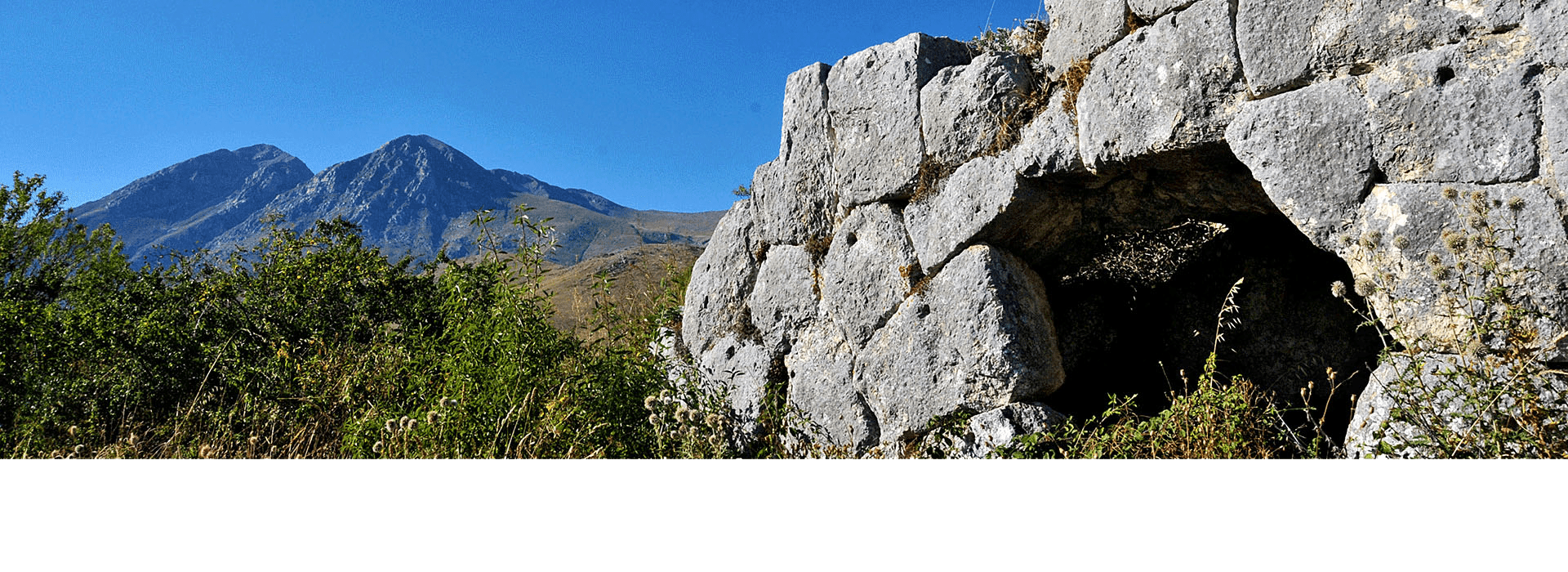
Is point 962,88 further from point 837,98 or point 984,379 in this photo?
point 984,379

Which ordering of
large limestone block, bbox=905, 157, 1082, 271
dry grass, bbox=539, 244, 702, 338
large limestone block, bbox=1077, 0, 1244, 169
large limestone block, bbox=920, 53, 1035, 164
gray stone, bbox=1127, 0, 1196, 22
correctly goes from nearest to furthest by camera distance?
large limestone block, bbox=1077, 0, 1244, 169 → gray stone, bbox=1127, 0, 1196, 22 → large limestone block, bbox=905, 157, 1082, 271 → large limestone block, bbox=920, 53, 1035, 164 → dry grass, bbox=539, 244, 702, 338

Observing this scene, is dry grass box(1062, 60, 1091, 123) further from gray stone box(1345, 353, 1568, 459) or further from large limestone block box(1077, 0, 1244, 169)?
gray stone box(1345, 353, 1568, 459)

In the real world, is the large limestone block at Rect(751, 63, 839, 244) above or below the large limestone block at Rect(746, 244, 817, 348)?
above

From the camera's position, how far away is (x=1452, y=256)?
3551mm

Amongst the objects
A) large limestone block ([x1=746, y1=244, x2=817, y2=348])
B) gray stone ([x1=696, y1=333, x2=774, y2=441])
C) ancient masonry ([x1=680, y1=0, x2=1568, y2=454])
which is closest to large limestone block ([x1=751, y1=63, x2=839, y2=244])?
ancient masonry ([x1=680, y1=0, x2=1568, y2=454])

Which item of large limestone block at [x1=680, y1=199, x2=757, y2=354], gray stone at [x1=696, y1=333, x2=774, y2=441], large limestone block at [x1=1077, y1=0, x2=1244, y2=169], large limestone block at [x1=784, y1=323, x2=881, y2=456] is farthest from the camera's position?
large limestone block at [x1=680, y1=199, x2=757, y2=354]

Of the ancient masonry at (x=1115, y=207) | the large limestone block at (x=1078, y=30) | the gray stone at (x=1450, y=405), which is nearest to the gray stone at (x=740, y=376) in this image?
the ancient masonry at (x=1115, y=207)

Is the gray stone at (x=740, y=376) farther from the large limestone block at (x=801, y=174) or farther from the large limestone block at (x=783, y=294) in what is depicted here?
the large limestone block at (x=801, y=174)

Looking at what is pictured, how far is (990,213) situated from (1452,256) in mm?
2186

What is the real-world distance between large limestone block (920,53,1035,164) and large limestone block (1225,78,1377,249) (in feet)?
4.90

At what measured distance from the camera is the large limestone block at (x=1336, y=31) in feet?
12.1

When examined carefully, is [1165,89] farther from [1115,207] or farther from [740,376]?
[740,376]

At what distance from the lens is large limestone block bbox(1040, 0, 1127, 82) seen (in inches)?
191

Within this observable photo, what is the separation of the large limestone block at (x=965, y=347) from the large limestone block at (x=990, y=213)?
0.11m
